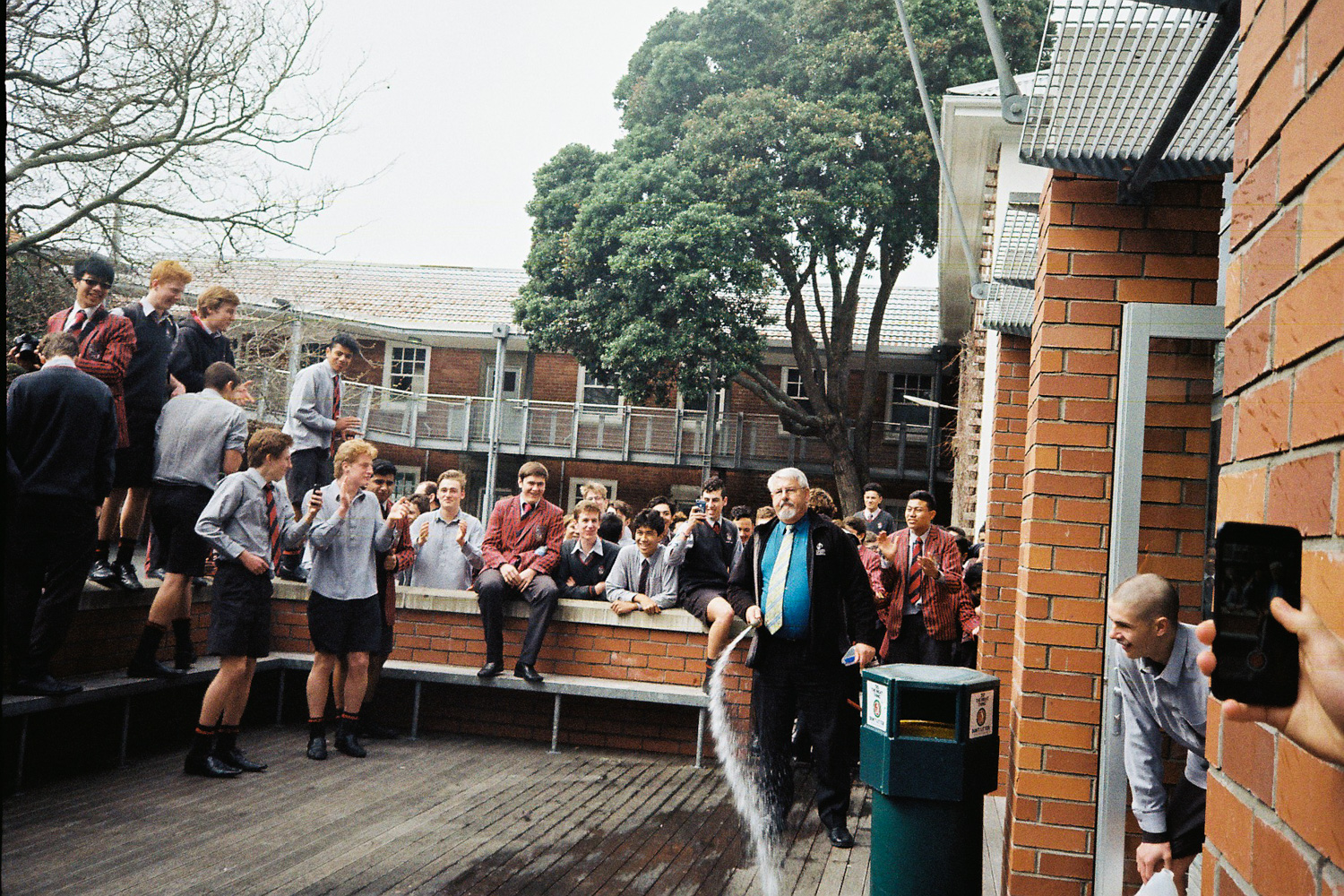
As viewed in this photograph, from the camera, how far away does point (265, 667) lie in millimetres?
8383

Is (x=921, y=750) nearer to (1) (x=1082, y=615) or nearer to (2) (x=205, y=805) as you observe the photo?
(1) (x=1082, y=615)

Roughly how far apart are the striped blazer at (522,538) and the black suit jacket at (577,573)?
313mm

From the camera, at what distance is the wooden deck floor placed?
4.96 m

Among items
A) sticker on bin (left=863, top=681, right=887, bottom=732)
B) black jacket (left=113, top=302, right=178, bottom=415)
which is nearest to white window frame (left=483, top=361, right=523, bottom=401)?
black jacket (left=113, top=302, right=178, bottom=415)

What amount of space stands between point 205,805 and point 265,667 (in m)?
2.41

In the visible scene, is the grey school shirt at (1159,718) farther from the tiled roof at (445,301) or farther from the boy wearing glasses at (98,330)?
the tiled roof at (445,301)

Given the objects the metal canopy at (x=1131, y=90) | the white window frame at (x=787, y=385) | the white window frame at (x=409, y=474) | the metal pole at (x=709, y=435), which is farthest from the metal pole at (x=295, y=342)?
the metal canopy at (x=1131, y=90)

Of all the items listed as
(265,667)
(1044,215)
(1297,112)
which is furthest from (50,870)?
(1297,112)

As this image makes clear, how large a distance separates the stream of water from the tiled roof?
1643 centimetres

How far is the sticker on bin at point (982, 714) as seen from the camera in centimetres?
456

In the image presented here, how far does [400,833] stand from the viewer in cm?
577

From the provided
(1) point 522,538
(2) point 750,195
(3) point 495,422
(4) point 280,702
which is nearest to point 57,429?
(4) point 280,702

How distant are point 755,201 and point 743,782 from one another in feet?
69.0

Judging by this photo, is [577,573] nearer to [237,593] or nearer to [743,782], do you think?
[743,782]
